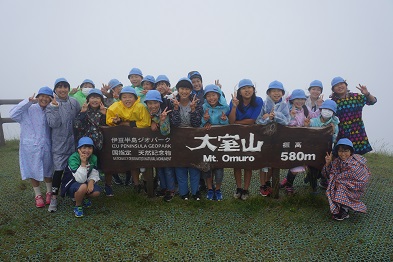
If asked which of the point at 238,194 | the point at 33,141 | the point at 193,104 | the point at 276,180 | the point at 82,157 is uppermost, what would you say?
the point at 193,104

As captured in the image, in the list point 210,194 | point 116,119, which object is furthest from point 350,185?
point 116,119

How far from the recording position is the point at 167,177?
5363mm

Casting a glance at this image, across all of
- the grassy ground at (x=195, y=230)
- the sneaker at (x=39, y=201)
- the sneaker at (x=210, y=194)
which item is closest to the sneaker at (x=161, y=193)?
the grassy ground at (x=195, y=230)

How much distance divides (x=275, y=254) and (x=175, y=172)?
7.64ft

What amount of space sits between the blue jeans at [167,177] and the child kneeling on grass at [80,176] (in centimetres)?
119

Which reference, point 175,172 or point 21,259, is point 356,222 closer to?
point 175,172

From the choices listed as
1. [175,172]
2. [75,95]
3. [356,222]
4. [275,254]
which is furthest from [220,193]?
[75,95]

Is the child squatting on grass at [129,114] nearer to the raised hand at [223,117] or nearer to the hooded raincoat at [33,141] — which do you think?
the hooded raincoat at [33,141]

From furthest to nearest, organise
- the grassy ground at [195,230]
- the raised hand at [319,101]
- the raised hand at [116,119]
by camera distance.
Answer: the raised hand at [319,101] < the raised hand at [116,119] < the grassy ground at [195,230]

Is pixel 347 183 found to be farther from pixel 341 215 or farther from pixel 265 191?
pixel 265 191

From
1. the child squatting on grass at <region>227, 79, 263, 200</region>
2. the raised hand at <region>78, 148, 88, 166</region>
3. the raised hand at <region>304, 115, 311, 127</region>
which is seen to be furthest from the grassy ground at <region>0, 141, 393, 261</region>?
the raised hand at <region>304, 115, 311, 127</region>

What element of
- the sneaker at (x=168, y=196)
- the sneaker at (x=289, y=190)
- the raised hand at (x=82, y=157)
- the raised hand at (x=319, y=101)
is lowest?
the sneaker at (x=289, y=190)

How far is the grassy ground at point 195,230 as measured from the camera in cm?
379

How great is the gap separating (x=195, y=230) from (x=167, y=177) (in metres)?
1.30
